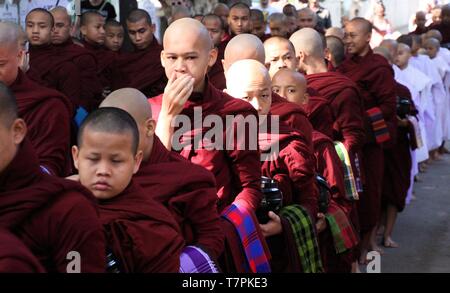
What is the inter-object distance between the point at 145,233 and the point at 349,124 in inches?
150

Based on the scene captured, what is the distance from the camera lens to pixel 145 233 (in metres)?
3.36

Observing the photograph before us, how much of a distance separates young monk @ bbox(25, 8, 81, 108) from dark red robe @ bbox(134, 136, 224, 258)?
3.77 meters

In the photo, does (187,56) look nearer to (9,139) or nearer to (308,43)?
(9,139)

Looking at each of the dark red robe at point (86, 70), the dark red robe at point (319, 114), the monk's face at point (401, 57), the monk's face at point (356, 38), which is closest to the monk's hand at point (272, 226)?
the dark red robe at point (319, 114)

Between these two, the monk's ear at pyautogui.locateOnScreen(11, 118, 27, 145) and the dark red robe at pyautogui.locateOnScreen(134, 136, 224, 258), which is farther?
the dark red robe at pyautogui.locateOnScreen(134, 136, 224, 258)

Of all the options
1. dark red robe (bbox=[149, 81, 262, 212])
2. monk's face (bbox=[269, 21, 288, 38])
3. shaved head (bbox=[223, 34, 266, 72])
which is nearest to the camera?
dark red robe (bbox=[149, 81, 262, 212])

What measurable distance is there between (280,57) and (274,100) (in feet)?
3.07

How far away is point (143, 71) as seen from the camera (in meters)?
8.52

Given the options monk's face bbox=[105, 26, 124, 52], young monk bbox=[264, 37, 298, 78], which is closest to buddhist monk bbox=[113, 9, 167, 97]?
monk's face bbox=[105, 26, 124, 52]

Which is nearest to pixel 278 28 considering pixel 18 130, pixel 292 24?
pixel 292 24

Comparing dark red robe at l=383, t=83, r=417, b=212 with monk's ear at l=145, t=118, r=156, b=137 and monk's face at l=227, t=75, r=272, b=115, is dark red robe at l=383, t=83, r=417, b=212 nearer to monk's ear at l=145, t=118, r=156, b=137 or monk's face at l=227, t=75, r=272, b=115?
monk's face at l=227, t=75, r=272, b=115

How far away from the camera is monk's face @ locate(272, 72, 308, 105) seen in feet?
19.9

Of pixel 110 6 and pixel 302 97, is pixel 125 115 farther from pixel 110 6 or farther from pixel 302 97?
pixel 110 6

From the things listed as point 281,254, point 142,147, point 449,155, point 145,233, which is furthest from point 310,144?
point 449,155
